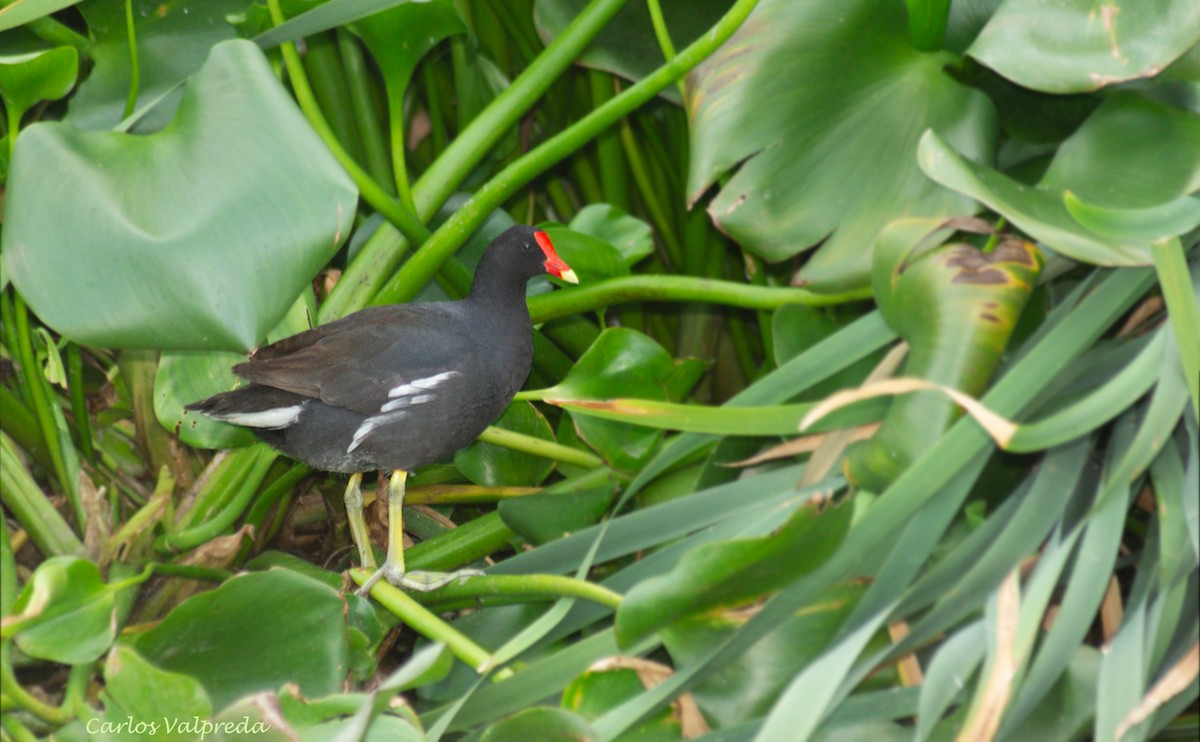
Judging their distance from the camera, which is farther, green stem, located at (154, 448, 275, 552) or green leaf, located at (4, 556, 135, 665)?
green stem, located at (154, 448, 275, 552)

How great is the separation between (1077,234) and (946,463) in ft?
0.72

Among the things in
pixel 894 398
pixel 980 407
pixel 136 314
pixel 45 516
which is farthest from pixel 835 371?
pixel 45 516

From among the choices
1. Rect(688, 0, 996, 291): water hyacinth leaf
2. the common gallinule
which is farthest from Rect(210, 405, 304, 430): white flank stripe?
Rect(688, 0, 996, 291): water hyacinth leaf

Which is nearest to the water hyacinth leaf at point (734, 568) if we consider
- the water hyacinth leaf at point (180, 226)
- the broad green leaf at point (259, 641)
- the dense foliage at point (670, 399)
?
the dense foliage at point (670, 399)

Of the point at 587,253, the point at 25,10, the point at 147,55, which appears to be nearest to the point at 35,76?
the point at 25,10

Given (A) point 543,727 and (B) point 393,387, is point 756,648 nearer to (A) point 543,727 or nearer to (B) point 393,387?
(A) point 543,727

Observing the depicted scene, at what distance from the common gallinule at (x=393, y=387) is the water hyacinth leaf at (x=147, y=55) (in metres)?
0.37

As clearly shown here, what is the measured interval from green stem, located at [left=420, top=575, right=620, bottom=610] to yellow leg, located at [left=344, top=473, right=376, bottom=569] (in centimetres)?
13

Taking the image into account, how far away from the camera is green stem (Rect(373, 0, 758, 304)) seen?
1153mm

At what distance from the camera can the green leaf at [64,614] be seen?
2.83 ft

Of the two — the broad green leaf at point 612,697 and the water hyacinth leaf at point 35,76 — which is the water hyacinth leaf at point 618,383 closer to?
the broad green leaf at point 612,697

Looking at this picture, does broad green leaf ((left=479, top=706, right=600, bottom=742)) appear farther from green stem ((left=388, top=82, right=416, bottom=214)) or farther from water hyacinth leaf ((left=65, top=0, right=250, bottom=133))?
water hyacinth leaf ((left=65, top=0, right=250, bottom=133))

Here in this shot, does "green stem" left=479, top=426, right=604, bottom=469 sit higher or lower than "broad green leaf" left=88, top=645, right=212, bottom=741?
lower

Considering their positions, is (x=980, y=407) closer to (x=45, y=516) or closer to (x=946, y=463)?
(x=946, y=463)
